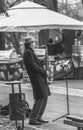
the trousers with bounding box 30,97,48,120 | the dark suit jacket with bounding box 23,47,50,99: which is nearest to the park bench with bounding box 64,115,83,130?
the dark suit jacket with bounding box 23,47,50,99

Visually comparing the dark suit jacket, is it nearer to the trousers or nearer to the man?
the man

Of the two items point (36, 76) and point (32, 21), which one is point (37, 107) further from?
point (32, 21)

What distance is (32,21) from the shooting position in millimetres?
9461

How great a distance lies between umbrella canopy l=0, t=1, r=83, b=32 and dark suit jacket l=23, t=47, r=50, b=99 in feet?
2.65

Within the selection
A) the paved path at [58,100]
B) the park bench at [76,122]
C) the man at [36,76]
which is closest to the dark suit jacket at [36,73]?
the man at [36,76]

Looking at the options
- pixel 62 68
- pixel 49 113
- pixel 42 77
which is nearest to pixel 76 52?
pixel 62 68

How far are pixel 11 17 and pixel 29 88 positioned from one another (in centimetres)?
632

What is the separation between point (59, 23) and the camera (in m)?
9.60

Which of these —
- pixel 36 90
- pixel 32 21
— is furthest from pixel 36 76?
pixel 32 21

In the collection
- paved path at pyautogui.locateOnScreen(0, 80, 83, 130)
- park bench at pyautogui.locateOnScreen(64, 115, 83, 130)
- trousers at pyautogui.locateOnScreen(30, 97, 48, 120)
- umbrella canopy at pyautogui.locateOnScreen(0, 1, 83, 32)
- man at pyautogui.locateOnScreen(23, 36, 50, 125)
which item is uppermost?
umbrella canopy at pyautogui.locateOnScreen(0, 1, 83, 32)

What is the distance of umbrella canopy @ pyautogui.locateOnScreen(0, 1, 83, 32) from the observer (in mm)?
9394

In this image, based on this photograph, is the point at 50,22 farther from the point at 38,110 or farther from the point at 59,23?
the point at 38,110

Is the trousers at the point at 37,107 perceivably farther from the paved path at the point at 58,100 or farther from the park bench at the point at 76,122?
the park bench at the point at 76,122

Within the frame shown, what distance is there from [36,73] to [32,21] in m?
1.32
